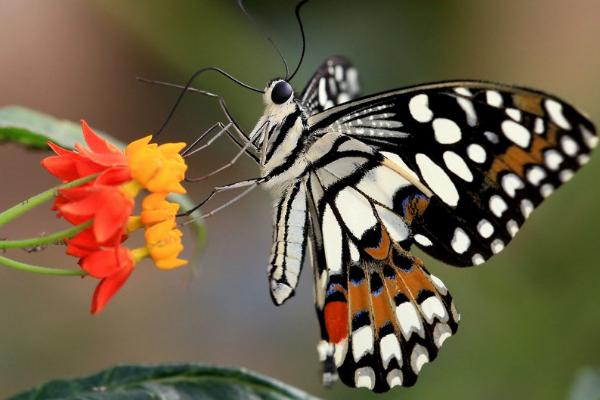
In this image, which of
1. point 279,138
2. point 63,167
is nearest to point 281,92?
point 279,138

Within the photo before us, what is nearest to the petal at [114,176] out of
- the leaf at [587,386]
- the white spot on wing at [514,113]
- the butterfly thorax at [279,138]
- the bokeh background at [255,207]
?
the butterfly thorax at [279,138]

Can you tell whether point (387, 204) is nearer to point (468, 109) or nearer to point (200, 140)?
point (468, 109)

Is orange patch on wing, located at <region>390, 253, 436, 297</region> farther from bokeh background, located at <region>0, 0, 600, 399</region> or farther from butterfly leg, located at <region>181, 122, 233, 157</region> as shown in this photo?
bokeh background, located at <region>0, 0, 600, 399</region>

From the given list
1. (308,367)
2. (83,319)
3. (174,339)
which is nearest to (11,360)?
(83,319)

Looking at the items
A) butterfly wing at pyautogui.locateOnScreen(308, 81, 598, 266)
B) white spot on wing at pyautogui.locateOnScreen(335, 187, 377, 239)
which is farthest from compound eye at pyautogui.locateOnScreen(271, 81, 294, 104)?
white spot on wing at pyautogui.locateOnScreen(335, 187, 377, 239)

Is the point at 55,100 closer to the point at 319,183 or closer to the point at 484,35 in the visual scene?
the point at 484,35

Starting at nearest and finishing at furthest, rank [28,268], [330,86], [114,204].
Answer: [28,268], [114,204], [330,86]

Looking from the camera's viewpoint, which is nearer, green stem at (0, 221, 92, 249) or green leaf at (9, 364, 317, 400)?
green stem at (0, 221, 92, 249)

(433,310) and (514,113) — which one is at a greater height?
(514,113)
